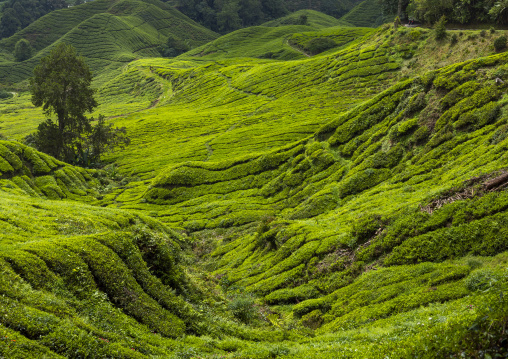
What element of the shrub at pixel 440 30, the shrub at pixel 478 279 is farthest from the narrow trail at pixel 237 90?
the shrub at pixel 478 279

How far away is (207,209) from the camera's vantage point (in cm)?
5766

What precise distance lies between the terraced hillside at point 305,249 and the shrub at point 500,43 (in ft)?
106

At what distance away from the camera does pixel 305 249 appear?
94.9ft

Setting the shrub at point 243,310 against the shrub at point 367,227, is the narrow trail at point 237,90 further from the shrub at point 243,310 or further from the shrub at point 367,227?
the shrub at point 243,310

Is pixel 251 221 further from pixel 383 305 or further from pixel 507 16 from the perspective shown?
pixel 507 16

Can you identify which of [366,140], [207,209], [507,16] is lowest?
[207,209]

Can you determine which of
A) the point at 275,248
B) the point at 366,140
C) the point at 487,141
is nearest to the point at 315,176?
the point at 366,140

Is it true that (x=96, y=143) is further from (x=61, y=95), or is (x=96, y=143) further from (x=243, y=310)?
A: (x=243, y=310)

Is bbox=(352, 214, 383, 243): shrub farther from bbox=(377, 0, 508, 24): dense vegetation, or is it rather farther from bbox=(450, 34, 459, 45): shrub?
bbox=(450, 34, 459, 45): shrub

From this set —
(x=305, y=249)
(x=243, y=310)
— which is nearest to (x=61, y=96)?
(x=305, y=249)

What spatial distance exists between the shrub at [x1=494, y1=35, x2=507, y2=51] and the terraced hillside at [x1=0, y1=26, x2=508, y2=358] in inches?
1273

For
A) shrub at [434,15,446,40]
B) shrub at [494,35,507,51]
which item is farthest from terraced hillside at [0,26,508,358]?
shrub at [434,15,446,40]

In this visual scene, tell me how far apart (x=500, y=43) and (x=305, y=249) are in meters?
63.4

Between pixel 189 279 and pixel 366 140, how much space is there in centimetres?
3345
